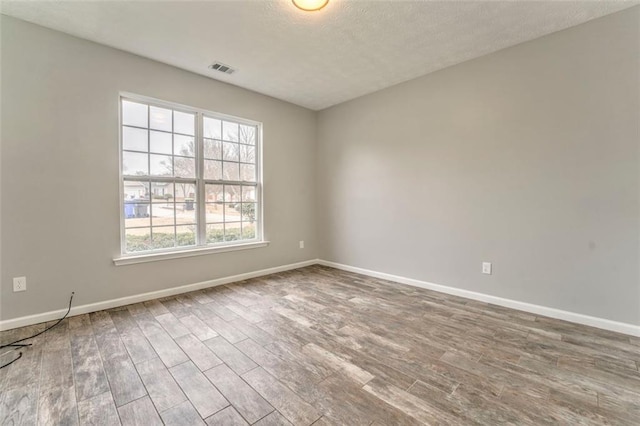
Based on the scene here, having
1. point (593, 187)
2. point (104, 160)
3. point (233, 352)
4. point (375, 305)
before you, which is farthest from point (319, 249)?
point (593, 187)

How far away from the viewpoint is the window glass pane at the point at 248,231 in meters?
4.07

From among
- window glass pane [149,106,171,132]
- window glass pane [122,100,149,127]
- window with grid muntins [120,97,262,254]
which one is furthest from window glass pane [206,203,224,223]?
window glass pane [122,100,149,127]

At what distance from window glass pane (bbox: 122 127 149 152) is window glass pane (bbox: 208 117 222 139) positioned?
0.70m

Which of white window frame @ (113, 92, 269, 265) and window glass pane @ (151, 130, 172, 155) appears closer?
white window frame @ (113, 92, 269, 265)

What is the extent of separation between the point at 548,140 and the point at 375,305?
235 centimetres

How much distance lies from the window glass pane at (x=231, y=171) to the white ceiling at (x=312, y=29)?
3.86 feet

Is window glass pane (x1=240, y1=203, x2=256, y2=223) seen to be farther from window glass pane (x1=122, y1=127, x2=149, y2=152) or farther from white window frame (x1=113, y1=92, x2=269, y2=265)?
window glass pane (x1=122, y1=127, x2=149, y2=152)

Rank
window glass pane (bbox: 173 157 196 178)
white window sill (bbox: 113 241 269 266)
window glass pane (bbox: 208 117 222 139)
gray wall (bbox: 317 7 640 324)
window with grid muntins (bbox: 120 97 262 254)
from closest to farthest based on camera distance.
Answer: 1. gray wall (bbox: 317 7 640 324)
2. white window sill (bbox: 113 241 269 266)
3. window with grid muntins (bbox: 120 97 262 254)
4. window glass pane (bbox: 173 157 196 178)
5. window glass pane (bbox: 208 117 222 139)

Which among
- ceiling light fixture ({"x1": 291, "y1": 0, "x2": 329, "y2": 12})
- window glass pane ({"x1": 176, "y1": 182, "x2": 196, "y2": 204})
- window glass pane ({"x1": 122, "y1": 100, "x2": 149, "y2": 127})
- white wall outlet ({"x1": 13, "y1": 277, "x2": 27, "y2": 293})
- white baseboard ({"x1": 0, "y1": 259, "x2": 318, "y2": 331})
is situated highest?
ceiling light fixture ({"x1": 291, "y1": 0, "x2": 329, "y2": 12})

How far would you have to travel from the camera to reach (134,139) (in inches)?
120

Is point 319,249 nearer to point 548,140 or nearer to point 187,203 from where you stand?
point 187,203

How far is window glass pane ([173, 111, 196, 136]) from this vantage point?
3.36 meters

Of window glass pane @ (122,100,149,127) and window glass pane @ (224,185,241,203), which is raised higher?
window glass pane @ (122,100,149,127)

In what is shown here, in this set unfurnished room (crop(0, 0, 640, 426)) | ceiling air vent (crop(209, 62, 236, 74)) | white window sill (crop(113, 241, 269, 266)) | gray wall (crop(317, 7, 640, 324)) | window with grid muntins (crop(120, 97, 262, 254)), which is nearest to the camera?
unfurnished room (crop(0, 0, 640, 426))
